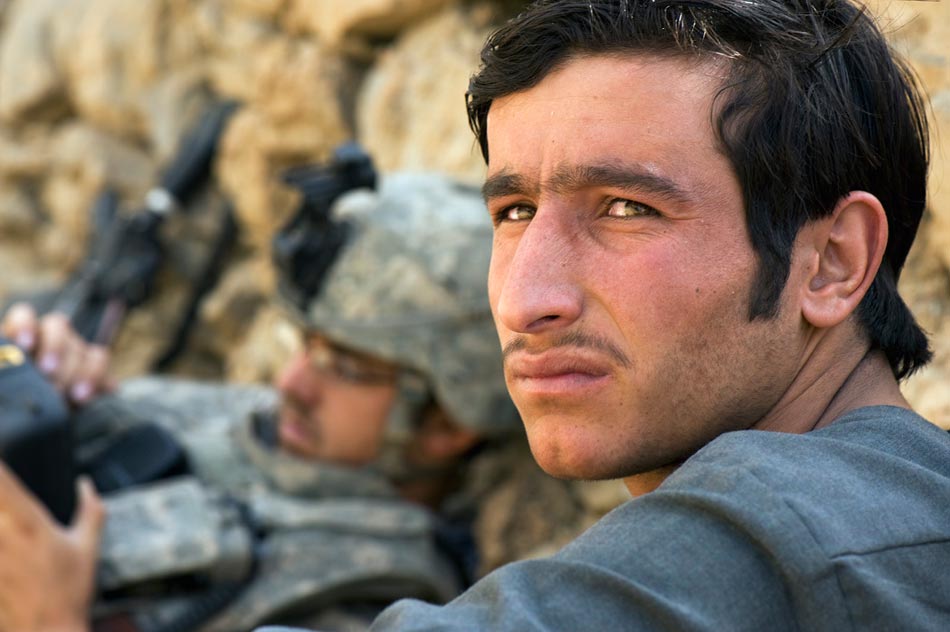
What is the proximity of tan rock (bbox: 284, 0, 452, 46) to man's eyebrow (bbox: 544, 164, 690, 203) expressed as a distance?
235 cm

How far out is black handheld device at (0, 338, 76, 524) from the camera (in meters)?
2.39

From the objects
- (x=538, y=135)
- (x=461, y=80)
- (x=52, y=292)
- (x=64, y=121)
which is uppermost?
(x=538, y=135)

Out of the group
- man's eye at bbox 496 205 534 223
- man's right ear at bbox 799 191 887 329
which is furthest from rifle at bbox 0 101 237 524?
man's right ear at bbox 799 191 887 329

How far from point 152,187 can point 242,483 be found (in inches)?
81.1

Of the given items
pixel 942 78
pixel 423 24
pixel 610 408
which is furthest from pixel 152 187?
pixel 610 408

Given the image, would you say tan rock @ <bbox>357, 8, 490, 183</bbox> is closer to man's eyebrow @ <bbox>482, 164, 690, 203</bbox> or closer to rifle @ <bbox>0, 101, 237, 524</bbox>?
rifle @ <bbox>0, 101, 237, 524</bbox>

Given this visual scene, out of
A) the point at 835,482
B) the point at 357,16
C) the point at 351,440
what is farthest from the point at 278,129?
the point at 835,482

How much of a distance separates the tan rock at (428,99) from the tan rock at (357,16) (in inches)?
1.7

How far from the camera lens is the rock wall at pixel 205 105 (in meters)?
3.42

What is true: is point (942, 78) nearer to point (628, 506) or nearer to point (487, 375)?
point (628, 506)

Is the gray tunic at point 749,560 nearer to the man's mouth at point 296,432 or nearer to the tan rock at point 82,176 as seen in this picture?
the man's mouth at point 296,432

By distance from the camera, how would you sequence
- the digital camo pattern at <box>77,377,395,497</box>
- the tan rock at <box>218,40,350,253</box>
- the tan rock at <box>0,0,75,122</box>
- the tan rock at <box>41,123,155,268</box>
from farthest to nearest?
1. the tan rock at <box>0,0,75,122</box>
2. the tan rock at <box>41,123,155,268</box>
3. the tan rock at <box>218,40,350,253</box>
4. the digital camo pattern at <box>77,377,395,497</box>

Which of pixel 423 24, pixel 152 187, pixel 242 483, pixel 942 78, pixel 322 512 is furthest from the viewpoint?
pixel 152 187

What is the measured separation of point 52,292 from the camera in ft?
14.1
